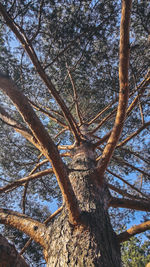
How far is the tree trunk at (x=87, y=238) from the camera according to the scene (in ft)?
4.03

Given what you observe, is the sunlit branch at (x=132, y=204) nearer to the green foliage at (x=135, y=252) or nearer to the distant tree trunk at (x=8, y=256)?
the distant tree trunk at (x=8, y=256)

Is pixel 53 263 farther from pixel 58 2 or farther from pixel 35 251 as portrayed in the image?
pixel 58 2

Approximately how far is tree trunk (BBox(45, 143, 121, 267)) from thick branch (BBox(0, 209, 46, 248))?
0.07m

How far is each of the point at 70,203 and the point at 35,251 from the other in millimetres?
3005

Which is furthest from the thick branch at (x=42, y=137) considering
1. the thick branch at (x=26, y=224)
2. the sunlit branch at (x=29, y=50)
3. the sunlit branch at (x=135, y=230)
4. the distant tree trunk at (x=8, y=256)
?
the sunlit branch at (x=29, y=50)

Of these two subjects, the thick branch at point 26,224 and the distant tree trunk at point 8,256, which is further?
the thick branch at point 26,224

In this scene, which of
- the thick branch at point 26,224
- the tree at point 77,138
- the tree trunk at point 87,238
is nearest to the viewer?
the tree trunk at point 87,238

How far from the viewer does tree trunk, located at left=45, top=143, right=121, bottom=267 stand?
1.23m

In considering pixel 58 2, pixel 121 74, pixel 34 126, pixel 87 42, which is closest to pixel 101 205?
pixel 34 126

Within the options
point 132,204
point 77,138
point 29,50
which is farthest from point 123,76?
point 77,138

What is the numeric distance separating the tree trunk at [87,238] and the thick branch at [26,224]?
7 centimetres

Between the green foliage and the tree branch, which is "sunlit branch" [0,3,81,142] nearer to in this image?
the tree branch

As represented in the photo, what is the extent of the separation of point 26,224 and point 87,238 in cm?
54

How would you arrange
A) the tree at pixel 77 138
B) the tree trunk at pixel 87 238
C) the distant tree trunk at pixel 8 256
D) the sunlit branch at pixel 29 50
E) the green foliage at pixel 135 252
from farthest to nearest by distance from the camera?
1. the green foliage at pixel 135 252
2. the sunlit branch at pixel 29 50
3. the tree at pixel 77 138
4. the tree trunk at pixel 87 238
5. the distant tree trunk at pixel 8 256
